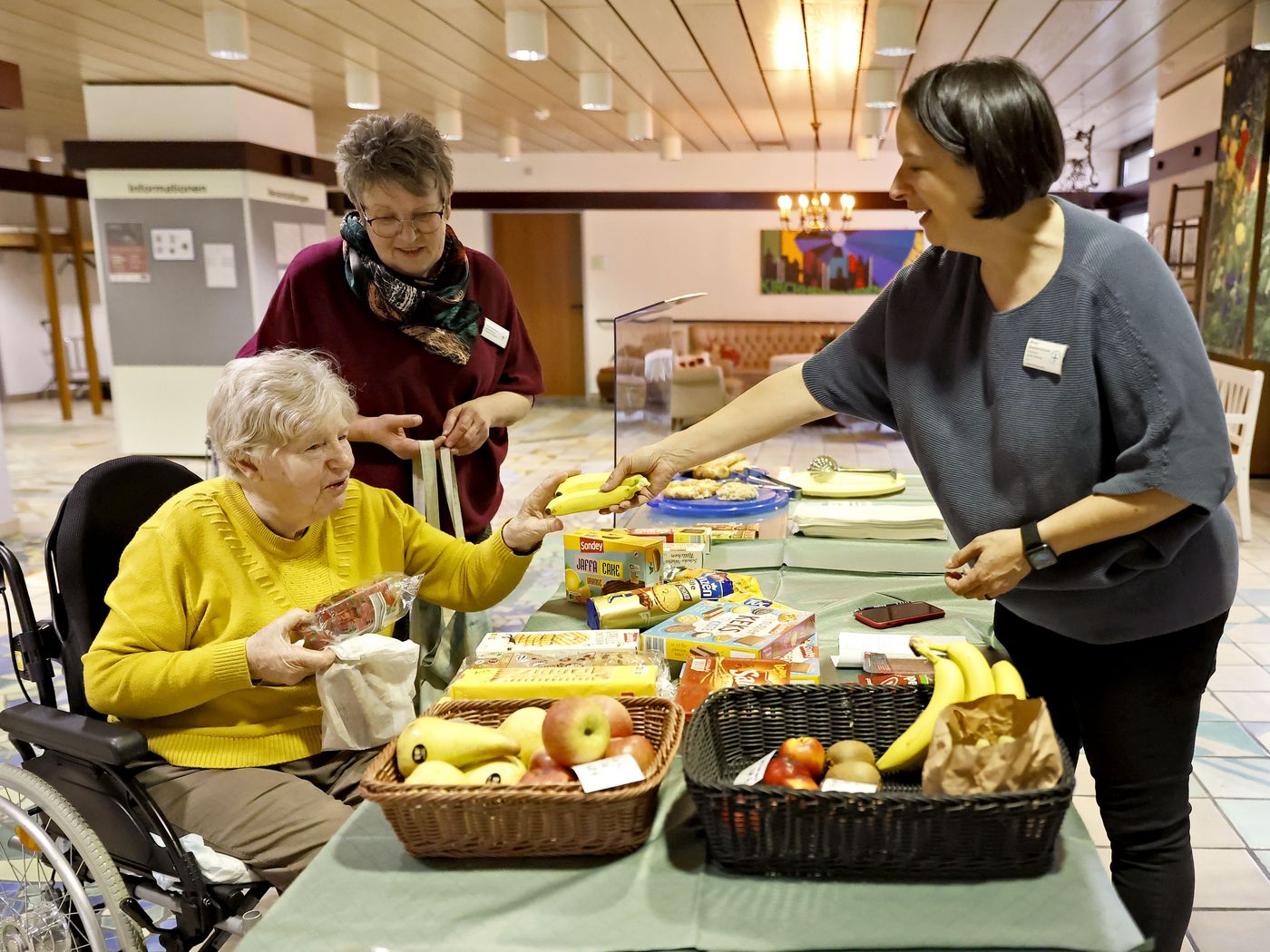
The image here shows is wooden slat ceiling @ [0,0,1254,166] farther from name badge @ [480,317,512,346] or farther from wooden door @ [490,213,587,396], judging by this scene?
wooden door @ [490,213,587,396]

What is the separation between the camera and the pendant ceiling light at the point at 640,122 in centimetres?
900

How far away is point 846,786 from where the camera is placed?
3.69 ft

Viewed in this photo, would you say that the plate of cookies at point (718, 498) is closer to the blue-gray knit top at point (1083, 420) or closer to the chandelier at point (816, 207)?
the blue-gray knit top at point (1083, 420)

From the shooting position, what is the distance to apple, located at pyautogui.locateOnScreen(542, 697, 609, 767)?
1.14 m

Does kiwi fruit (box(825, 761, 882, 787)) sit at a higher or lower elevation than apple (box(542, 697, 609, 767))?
lower

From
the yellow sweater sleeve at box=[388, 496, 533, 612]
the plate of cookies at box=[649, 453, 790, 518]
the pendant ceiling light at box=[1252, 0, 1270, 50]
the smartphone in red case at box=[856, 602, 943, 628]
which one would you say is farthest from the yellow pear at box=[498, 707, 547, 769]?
the pendant ceiling light at box=[1252, 0, 1270, 50]

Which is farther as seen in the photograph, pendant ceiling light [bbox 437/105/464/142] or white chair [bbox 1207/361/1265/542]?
pendant ceiling light [bbox 437/105/464/142]

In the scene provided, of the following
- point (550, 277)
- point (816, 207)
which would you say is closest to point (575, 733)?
point (816, 207)

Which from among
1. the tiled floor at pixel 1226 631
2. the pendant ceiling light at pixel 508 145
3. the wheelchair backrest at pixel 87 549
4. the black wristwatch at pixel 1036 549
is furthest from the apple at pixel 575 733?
the pendant ceiling light at pixel 508 145

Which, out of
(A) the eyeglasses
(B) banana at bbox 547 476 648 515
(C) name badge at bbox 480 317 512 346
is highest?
(A) the eyeglasses

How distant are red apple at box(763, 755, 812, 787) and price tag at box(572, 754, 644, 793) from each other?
154mm

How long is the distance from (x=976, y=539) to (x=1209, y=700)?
275 cm

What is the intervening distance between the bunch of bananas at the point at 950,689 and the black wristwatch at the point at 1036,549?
0.15 meters

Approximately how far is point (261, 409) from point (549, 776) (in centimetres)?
92
